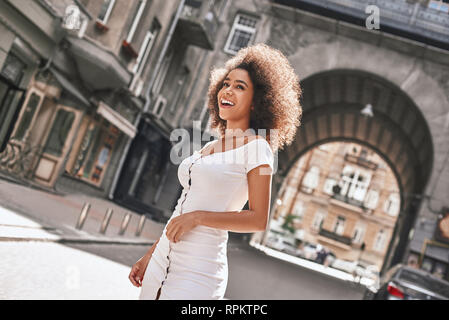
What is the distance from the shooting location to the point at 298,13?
21609mm

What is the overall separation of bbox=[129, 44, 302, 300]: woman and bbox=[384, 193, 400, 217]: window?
191 ft

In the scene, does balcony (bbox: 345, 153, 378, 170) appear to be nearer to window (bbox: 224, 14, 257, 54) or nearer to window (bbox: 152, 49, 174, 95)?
window (bbox: 224, 14, 257, 54)

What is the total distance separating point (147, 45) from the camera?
20.6m

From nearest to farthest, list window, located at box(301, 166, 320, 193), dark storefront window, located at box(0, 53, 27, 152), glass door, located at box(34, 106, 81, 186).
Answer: dark storefront window, located at box(0, 53, 27, 152) → glass door, located at box(34, 106, 81, 186) → window, located at box(301, 166, 320, 193)

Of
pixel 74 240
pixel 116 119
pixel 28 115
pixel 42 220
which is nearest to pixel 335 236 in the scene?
pixel 116 119

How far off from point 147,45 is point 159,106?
2.84m

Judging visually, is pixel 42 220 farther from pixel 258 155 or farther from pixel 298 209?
pixel 298 209

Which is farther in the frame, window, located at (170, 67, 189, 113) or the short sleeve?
window, located at (170, 67, 189, 113)

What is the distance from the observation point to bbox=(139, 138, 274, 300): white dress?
79.7 inches

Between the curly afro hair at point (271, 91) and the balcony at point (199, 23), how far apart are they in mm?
19635

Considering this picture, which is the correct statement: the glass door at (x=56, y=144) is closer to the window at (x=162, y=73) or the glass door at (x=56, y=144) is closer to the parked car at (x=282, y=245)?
the window at (x=162, y=73)

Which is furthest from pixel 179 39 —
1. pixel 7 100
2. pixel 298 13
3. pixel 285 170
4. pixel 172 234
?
pixel 172 234

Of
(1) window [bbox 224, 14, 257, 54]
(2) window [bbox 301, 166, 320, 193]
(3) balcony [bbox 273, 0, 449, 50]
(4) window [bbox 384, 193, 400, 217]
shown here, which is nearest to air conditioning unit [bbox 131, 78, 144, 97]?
(1) window [bbox 224, 14, 257, 54]

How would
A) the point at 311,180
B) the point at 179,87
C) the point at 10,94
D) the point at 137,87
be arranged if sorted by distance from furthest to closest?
the point at 311,180 → the point at 179,87 → the point at 137,87 → the point at 10,94
